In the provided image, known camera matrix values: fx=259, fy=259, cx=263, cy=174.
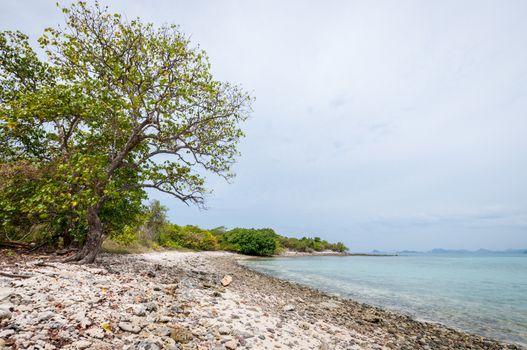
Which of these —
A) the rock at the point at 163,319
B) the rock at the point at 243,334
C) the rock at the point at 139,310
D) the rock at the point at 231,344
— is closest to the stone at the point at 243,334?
the rock at the point at 243,334

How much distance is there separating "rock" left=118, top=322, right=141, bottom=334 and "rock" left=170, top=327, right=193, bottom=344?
0.82 meters

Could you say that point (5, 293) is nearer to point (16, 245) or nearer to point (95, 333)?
point (95, 333)

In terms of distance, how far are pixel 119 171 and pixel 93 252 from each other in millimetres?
4742

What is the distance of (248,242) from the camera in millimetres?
88375

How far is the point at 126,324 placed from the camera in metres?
6.32

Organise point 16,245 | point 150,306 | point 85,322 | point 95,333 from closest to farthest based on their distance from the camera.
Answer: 1. point 95,333
2. point 85,322
3. point 150,306
4. point 16,245

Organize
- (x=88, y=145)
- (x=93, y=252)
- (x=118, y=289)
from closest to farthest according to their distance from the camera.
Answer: (x=118, y=289)
(x=93, y=252)
(x=88, y=145)

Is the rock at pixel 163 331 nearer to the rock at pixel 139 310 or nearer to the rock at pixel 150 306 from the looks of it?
the rock at pixel 139 310

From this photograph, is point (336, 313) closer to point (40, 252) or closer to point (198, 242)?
point (40, 252)

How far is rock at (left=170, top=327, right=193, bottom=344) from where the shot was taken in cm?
627

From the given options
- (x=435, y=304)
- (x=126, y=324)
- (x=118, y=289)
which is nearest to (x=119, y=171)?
(x=118, y=289)

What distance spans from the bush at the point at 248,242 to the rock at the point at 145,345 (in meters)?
83.9

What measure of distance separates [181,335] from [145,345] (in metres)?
1.01

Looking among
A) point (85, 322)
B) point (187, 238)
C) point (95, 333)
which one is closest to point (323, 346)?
point (95, 333)
